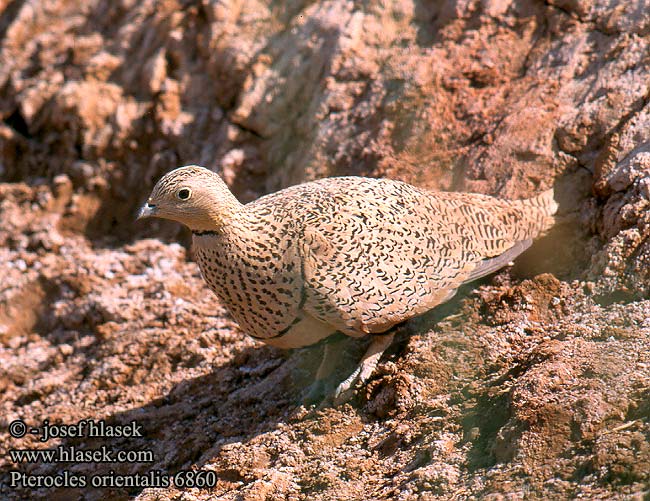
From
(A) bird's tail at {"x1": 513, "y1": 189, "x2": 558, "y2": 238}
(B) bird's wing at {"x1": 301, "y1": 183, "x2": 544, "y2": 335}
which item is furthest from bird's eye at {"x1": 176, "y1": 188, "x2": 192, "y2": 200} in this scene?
(A) bird's tail at {"x1": 513, "y1": 189, "x2": 558, "y2": 238}

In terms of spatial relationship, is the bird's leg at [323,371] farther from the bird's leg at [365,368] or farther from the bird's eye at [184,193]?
the bird's eye at [184,193]

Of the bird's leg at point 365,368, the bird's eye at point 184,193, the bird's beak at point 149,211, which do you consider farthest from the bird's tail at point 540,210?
the bird's beak at point 149,211

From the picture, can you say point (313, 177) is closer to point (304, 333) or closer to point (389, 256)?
point (389, 256)

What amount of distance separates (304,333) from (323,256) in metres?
0.49

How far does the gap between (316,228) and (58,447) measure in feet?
8.20

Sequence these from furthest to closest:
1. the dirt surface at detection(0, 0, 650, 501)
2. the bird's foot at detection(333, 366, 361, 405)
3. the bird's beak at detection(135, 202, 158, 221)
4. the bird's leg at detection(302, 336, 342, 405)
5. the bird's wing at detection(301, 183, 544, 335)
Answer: the bird's leg at detection(302, 336, 342, 405) < the bird's foot at detection(333, 366, 361, 405) < the bird's beak at detection(135, 202, 158, 221) < the bird's wing at detection(301, 183, 544, 335) < the dirt surface at detection(0, 0, 650, 501)

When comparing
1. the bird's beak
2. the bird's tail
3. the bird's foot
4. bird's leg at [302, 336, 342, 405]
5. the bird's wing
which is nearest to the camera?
the bird's wing

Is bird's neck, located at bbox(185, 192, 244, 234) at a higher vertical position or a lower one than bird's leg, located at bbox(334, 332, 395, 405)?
higher

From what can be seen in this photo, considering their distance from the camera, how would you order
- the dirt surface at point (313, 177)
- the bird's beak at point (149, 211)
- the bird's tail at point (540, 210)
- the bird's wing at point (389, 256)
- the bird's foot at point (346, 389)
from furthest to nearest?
the bird's tail at point (540, 210), the bird's foot at point (346, 389), the bird's beak at point (149, 211), the bird's wing at point (389, 256), the dirt surface at point (313, 177)

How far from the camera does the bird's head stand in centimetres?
517

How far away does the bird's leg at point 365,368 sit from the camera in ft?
17.7

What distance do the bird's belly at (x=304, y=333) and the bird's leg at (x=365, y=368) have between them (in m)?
0.30

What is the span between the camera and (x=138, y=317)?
7.03 metres

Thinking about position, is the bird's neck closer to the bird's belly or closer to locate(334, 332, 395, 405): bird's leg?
the bird's belly
